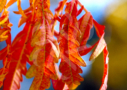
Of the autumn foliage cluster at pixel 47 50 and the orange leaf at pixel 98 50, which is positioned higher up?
the autumn foliage cluster at pixel 47 50

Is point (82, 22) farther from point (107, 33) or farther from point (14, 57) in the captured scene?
point (107, 33)

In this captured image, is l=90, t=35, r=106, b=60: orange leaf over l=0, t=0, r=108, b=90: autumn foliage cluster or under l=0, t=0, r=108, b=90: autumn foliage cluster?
under

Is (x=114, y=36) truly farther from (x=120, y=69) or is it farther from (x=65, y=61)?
(x=65, y=61)

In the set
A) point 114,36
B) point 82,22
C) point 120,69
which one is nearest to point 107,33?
point 114,36

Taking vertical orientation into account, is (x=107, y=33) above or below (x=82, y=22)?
below

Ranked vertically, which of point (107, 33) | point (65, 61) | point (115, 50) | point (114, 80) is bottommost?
point (114, 80)

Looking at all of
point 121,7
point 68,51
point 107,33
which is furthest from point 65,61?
point 121,7

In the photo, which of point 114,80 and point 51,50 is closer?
point 51,50

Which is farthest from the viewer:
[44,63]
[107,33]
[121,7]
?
[121,7]

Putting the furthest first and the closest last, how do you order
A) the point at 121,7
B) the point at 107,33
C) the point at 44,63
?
the point at 121,7 < the point at 107,33 < the point at 44,63
